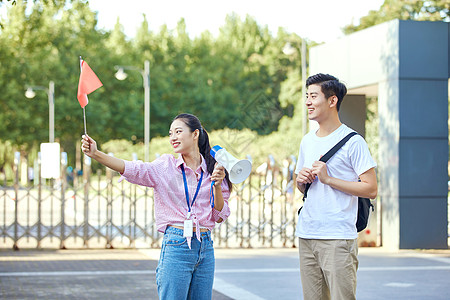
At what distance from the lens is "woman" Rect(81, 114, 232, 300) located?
4.30 m

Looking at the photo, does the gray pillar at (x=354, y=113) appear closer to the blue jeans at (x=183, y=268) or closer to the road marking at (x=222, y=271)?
the road marking at (x=222, y=271)

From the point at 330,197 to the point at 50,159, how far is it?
1085cm

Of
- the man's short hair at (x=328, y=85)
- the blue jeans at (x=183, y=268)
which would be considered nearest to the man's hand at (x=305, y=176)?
the man's short hair at (x=328, y=85)

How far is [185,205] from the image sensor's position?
4.40 meters

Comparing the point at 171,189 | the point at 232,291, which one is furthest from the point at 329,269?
the point at 232,291

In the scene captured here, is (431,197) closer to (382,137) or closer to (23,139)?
(382,137)

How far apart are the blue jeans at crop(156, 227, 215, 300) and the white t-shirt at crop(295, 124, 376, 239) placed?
2.09 feet

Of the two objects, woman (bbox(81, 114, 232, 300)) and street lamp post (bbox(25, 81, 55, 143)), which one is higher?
street lamp post (bbox(25, 81, 55, 143))

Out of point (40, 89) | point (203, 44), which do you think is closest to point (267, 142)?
point (40, 89)

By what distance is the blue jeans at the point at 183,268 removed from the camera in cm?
428

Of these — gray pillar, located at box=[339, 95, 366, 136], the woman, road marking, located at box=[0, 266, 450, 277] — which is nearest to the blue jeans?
the woman

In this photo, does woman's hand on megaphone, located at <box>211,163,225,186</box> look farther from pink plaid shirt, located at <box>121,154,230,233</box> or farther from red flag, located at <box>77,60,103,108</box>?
red flag, located at <box>77,60,103,108</box>

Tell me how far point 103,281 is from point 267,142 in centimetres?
3371

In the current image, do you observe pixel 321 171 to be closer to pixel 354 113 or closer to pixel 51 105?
pixel 354 113
